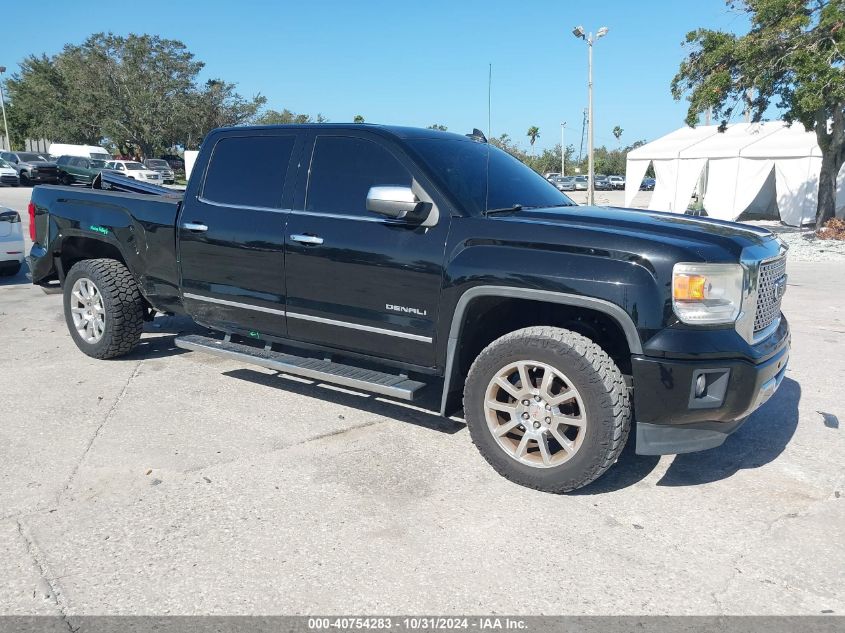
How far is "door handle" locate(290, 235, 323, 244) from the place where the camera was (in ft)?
14.2

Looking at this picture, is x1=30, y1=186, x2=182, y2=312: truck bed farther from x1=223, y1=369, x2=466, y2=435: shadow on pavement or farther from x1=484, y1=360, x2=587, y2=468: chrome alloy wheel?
x1=484, y1=360, x2=587, y2=468: chrome alloy wheel

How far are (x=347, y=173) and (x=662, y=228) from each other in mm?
1963

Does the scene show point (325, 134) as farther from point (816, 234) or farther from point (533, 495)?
point (816, 234)

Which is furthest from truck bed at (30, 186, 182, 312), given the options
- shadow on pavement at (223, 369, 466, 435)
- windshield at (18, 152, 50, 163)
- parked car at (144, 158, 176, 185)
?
windshield at (18, 152, 50, 163)

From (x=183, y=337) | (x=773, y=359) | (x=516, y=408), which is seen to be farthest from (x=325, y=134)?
(x=773, y=359)

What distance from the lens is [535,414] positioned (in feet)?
11.6

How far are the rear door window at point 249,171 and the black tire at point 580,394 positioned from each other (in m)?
1.97

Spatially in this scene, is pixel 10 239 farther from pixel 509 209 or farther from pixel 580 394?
pixel 580 394

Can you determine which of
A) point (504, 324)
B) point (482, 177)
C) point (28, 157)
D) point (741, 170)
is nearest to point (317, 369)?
point (504, 324)

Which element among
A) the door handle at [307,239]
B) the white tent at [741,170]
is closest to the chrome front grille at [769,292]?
the door handle at [307,239]

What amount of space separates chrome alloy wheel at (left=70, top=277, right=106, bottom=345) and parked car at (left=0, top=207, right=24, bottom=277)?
14.1 ft

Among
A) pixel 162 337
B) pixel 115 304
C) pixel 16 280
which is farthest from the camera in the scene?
pixel 16 280

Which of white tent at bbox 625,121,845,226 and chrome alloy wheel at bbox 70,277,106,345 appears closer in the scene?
chrome alloy wheel at bbox 70,277,106,345

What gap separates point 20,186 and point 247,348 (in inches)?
1512
